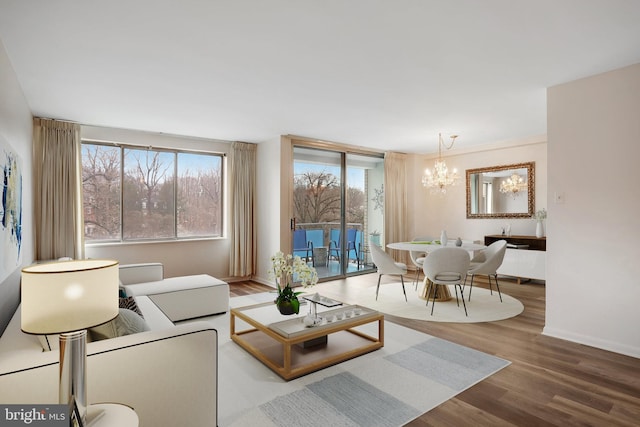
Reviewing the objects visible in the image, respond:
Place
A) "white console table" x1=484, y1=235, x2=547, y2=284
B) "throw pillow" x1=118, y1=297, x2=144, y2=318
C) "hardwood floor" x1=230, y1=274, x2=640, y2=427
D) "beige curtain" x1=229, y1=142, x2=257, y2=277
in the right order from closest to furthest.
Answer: "hardwood floor" x1=230, y1=274, x2=640, y2=427 → "throw pillow" x1=118, y1=297, x2=144, y2=318 → "white console table" x1=484, y1=235, x2=547, y2=284 → "beige curtain" x1=229, y1=142, x2=257, y2=277

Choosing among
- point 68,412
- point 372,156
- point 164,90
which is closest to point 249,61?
point 164,90

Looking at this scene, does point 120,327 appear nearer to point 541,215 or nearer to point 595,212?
point 595,212

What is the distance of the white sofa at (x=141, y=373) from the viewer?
145 centimetres

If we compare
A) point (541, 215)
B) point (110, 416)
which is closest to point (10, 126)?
point (110, 416)

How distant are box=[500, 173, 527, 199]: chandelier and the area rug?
3933 mm

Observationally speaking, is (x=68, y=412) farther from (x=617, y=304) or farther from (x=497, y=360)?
(x=617, y=304)

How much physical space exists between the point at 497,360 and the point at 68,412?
2.91 metres

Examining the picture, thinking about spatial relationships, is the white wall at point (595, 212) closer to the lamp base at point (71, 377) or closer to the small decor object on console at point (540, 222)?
the small decor object on console at point (540, 222)

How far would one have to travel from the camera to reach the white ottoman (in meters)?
3.71

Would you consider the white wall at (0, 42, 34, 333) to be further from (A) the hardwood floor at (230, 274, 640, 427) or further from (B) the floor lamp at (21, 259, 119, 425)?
(A) the hardwood floor at (230, 274, 640, 427)

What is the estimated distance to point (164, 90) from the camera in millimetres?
3420

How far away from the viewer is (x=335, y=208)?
20.8 feet

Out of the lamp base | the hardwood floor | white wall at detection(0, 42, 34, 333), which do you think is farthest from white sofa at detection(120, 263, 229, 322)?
the lamp base

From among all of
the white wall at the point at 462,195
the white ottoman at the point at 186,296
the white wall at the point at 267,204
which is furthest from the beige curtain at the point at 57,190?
the white wall at the point at 462,195
